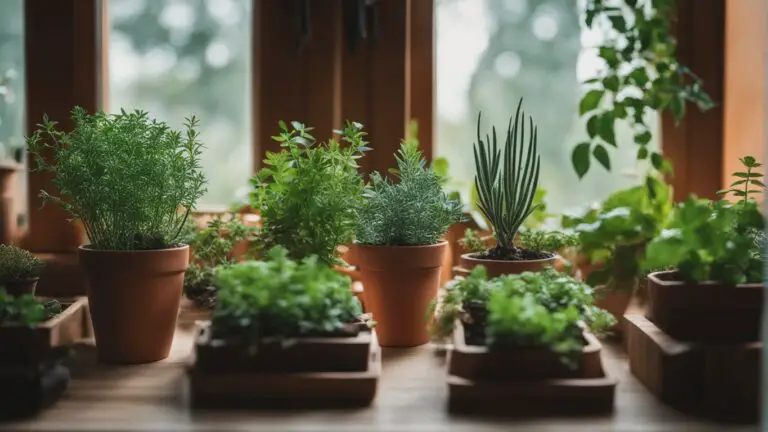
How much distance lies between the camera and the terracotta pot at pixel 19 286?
1.55 metres

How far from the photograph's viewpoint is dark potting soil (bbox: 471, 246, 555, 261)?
1725 mm

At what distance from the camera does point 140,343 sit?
5.03 ft

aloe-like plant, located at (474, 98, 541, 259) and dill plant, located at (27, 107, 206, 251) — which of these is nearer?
dill plant, located at (27, 107, 206, 251)

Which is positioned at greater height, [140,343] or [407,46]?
[407,46]

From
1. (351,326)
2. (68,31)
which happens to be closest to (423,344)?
(351,326)

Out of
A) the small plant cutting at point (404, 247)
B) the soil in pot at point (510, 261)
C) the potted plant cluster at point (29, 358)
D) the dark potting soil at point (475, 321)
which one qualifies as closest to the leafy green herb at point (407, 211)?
the small plant cutting at point (404, 247)

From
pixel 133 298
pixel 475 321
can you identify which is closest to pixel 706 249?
pixel 475 321

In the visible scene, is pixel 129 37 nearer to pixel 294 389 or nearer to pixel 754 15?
pixel 294 389

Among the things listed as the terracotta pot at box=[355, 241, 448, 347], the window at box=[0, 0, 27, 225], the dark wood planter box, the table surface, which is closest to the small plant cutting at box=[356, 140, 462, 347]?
the terracotta pot at box=[355, 241, 448, 347]

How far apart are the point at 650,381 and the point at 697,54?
3.61 ft

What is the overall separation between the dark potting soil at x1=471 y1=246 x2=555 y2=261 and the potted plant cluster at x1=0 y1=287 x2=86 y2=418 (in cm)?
93

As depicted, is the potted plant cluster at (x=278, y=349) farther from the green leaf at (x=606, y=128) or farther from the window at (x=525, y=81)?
the window at (x=525, y=81)

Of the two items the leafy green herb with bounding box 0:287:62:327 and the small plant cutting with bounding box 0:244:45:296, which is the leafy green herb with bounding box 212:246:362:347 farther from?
the small plant cutting with bounding box 0:244:45:296

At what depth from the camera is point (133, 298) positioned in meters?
1.50
